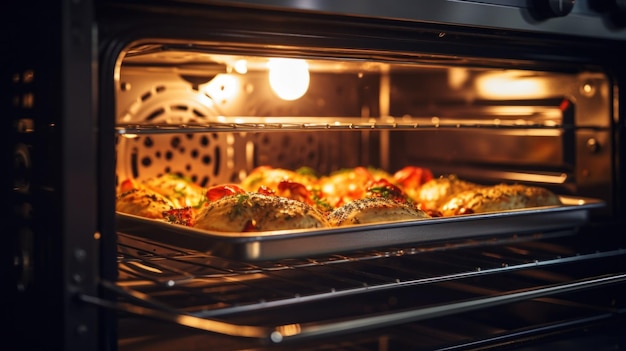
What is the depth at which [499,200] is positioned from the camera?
1964mm

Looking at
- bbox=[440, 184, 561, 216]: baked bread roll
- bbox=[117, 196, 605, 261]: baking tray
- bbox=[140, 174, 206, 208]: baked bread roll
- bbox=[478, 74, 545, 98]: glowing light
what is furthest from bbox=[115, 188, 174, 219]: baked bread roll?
bbox=[478, 74, 545, 98]: glowing light

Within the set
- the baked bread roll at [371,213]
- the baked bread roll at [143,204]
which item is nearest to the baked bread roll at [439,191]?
the baked bread roll at [371,213]

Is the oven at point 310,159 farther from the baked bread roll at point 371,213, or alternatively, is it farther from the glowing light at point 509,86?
the baked bread roll at point 371,213

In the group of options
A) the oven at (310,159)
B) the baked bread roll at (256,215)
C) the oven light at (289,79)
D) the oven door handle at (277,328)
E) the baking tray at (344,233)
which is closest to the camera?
the oven door handle at (277,328)

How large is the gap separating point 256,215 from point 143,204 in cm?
30

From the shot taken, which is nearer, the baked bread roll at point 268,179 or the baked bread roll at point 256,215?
the baked bread roll at point 256,215

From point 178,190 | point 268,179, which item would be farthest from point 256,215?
point 268,179

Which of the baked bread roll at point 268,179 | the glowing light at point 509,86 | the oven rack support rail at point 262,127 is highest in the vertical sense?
the glowing light at point 509,86

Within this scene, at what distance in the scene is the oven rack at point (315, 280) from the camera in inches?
46.6

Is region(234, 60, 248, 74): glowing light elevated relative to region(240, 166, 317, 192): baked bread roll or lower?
elevated

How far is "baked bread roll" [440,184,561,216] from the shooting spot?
1957mm

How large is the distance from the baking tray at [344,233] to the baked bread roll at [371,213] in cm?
14

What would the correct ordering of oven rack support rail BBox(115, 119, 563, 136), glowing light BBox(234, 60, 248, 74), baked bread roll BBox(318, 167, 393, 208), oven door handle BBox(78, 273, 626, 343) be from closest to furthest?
oven door handle BBox(78, 273, 626, 343), oven rack support rail BBox(115, 119, 563, 136), glowing light BBox(234, 60, 248, 74), baked bread roll BBox(318, 167, 393, 208)

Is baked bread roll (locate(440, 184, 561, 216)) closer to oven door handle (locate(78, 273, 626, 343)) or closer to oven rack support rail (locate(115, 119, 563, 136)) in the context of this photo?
oven rack support rail (locate(115, 119, 563, 136))
